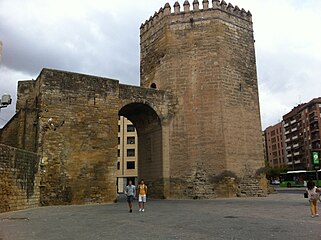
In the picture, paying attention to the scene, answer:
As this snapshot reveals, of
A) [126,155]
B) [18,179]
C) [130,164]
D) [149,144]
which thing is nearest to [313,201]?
[18,179]

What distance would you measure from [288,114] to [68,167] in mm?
64978

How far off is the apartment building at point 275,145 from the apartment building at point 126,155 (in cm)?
4227

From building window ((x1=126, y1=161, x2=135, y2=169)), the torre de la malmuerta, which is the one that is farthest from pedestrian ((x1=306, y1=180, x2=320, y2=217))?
building window ((x1=126, y1=161, x2=135, y2=169))

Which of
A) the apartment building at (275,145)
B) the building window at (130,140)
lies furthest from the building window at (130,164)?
the apartment building at (275,145)

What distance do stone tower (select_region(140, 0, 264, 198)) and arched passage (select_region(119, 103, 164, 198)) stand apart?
0.63 m

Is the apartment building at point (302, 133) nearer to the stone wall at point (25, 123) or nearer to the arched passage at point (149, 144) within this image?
the arched passage at point (149, 144)

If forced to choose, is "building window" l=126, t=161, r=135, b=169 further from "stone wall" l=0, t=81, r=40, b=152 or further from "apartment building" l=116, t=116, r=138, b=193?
"stone wall" l=0, t=81, r=40, b=152

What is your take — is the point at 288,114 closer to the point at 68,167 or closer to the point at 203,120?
the point at 203,120

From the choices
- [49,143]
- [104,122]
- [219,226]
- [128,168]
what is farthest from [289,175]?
[219,226]

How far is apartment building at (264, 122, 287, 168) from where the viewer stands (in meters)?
75.2

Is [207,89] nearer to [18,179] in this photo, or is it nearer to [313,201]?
[313,201]

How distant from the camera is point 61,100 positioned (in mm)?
14781

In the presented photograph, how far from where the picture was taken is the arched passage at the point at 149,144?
58.3ft

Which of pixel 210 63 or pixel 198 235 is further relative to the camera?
pixel 210 63
